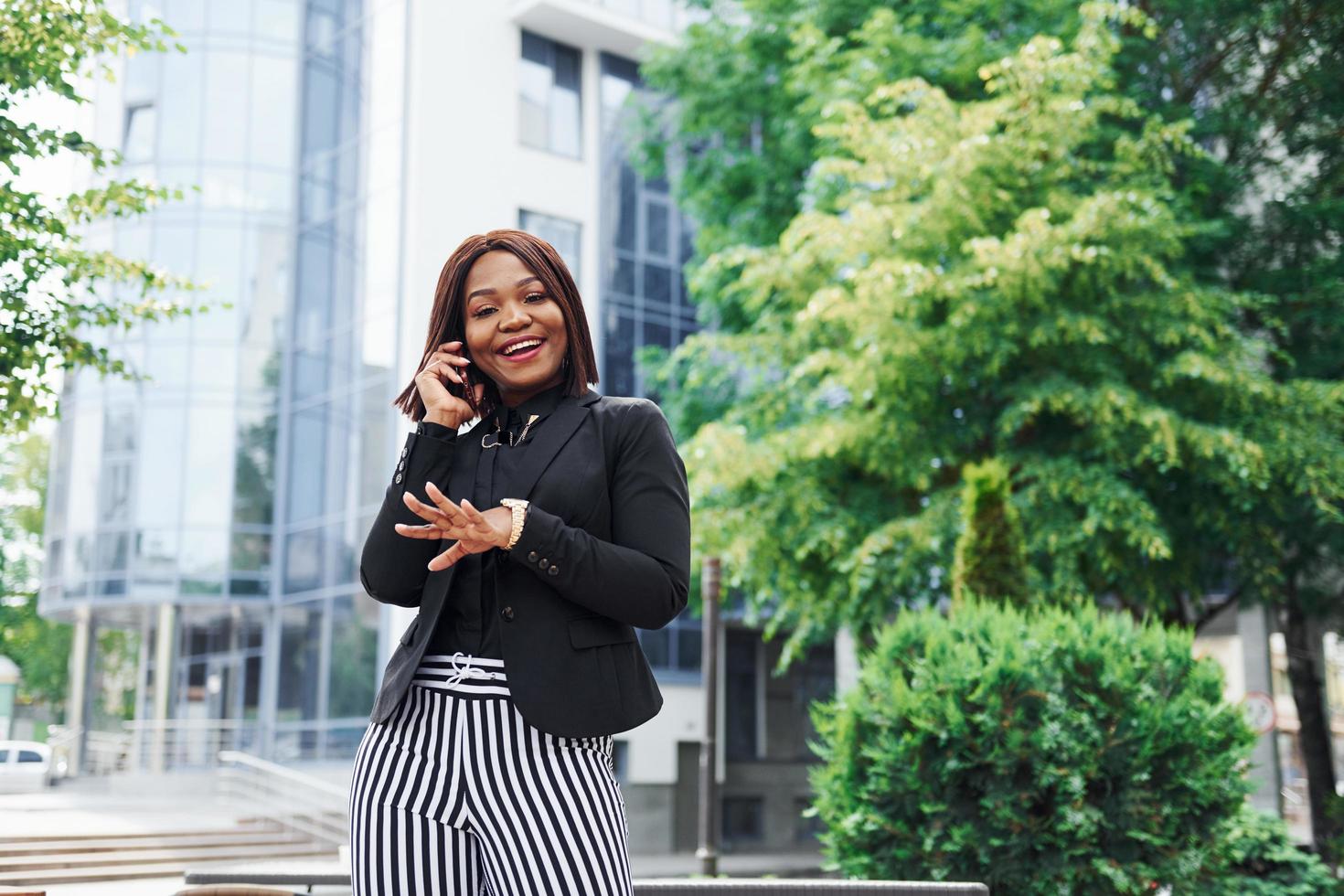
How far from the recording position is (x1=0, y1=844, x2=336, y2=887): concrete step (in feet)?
44.0

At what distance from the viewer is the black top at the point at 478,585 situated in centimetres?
202

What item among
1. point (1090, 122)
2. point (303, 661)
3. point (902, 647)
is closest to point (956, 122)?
point (1090, 122)

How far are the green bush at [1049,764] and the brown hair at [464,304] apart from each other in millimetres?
4889

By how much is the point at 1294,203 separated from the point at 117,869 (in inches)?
579

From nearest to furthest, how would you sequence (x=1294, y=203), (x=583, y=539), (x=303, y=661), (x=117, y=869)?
(x=583, y=539) < (x=1294, y=203) < (x=117, y=869) < (x=303, y=661)

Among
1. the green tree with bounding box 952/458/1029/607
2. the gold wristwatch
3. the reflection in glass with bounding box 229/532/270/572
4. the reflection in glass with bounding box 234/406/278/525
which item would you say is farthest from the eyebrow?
the reflection in glass with bounding box 229/532/270/572

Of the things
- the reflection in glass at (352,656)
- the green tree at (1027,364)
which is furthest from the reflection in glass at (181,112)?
the green tree at (1027,364)

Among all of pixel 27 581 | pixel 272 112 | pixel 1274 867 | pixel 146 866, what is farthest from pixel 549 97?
pixel 27 581

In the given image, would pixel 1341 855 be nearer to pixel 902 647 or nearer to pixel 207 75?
pixel 902 647

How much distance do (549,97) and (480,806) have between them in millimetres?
21265

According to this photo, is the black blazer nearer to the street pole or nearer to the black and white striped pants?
the black and white striped pants

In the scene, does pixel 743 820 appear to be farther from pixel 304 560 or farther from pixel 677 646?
pixel 304 560

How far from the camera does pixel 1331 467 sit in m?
11.2

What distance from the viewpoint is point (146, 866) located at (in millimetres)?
15180
